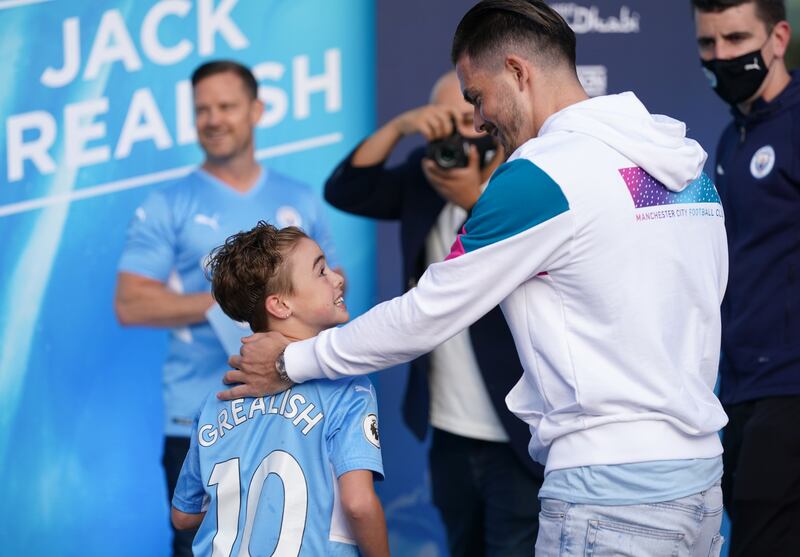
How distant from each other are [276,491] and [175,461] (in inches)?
65.1

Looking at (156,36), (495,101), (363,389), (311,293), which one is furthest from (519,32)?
(156,36)

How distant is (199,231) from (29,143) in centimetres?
74

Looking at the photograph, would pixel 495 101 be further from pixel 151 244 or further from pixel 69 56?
pixel 69 56

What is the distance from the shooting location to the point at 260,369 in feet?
7.47

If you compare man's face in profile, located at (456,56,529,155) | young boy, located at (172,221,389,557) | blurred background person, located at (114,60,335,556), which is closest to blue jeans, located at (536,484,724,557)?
young boy, located at (172,221,389,557)

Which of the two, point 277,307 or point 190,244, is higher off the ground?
point 190,244

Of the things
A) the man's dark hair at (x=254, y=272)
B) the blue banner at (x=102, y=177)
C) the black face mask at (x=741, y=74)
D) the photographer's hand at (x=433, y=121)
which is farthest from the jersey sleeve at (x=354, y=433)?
the blue banner at (x=102, y=177)

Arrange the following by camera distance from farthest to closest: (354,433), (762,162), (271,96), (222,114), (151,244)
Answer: (271,96) < (222,114) < (151,244) < (762,162) < (354,433)

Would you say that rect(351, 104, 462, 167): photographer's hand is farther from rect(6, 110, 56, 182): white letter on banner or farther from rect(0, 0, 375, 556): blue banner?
rect(6, 110, 56, 182): white letter on banner

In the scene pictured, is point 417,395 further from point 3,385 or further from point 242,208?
point 3,385

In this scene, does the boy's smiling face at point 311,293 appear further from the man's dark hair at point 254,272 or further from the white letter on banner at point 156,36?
the white letter on banner at point 156,36

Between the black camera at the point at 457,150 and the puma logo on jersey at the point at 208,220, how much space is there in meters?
0.95

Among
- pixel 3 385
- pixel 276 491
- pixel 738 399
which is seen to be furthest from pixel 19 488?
pixel 738 399

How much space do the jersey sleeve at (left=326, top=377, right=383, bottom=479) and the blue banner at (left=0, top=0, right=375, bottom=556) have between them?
2033 millimetres
